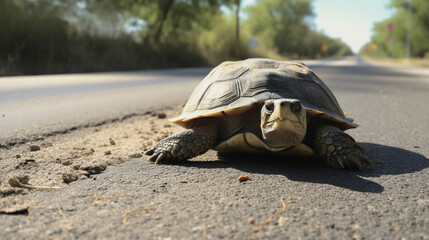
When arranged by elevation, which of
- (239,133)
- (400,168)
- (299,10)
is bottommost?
(400,168)

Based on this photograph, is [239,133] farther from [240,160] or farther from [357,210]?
[357,210]

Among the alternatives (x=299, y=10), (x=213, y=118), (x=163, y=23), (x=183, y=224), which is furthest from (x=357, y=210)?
(x=299, y=10)

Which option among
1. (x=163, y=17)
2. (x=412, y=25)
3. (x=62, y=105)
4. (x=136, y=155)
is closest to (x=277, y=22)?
(x=412, y=25)

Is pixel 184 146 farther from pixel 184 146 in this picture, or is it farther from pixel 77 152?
pixel 77 152

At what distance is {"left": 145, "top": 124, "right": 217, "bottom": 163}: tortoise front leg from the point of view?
2.78 m

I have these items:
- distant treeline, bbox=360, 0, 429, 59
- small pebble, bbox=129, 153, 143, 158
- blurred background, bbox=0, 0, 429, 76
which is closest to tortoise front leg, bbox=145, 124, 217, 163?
small pebble, bbox=129, 153, 143, 158

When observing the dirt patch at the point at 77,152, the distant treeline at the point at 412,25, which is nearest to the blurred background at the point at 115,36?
the dirt patch at the point at 77,152

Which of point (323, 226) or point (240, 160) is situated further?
point (240, 160)

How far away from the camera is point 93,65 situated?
15805mm

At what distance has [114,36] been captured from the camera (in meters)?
19.8

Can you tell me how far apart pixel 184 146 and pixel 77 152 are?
38.2 inches

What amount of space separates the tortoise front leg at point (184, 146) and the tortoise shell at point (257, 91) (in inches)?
6.1

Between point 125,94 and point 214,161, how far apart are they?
483 centimetres

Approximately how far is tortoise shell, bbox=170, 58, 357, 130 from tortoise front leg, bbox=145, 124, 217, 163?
16 cm
